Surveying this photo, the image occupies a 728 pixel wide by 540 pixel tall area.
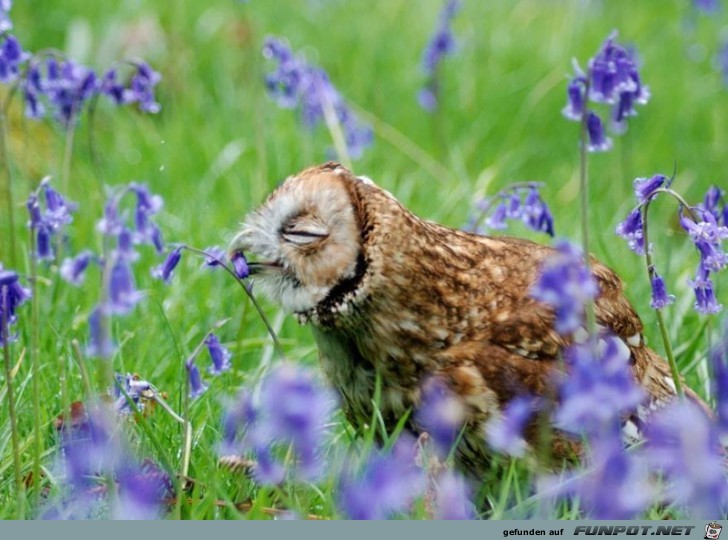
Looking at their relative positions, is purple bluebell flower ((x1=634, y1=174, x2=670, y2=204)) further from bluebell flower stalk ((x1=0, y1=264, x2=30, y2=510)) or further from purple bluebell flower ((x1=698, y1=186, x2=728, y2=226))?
bluebell flower stalk ((x1=0, y1=264, x2=30, y2=510))

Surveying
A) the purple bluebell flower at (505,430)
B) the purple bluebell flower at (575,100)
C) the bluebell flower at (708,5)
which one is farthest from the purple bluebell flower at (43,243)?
the bluebell flower at (708,5)

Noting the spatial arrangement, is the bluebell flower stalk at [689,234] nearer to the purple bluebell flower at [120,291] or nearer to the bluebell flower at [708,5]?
the purple bluebell flower at [120,291]

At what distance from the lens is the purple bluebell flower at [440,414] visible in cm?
248

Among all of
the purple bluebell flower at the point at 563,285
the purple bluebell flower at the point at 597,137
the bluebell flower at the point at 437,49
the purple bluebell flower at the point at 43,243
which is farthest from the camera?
the bluebell flower at the point at 437,49

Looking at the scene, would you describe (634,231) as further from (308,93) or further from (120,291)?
(308,93)

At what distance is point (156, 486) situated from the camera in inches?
103

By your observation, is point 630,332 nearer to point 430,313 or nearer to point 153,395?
point 430,313

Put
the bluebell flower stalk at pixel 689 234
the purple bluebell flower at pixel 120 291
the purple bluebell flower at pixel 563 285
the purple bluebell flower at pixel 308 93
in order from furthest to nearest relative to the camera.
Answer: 1. the purple bluebell flower at pixel 308 93
2. the bluebell flower stalk at pixel 689 234
3. the purple bluebell flower at pixel 120 291
4. the purple bluebell flower at pixel 563 285

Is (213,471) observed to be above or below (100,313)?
below

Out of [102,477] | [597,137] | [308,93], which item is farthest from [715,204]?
[308,93]

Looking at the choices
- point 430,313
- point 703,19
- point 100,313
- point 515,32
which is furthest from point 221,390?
point 703,19

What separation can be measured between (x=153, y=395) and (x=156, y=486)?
7.3 inches

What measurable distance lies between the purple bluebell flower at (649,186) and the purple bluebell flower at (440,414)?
0.55m

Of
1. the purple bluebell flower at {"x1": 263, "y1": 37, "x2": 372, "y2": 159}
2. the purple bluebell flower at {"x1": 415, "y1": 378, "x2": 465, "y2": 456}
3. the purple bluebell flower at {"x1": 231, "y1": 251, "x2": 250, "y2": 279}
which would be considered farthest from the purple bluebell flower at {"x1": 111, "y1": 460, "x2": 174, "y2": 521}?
the purple bluebell flower at {"x1": 263, "y1": 37, "x2": 372, "y2": 159}
